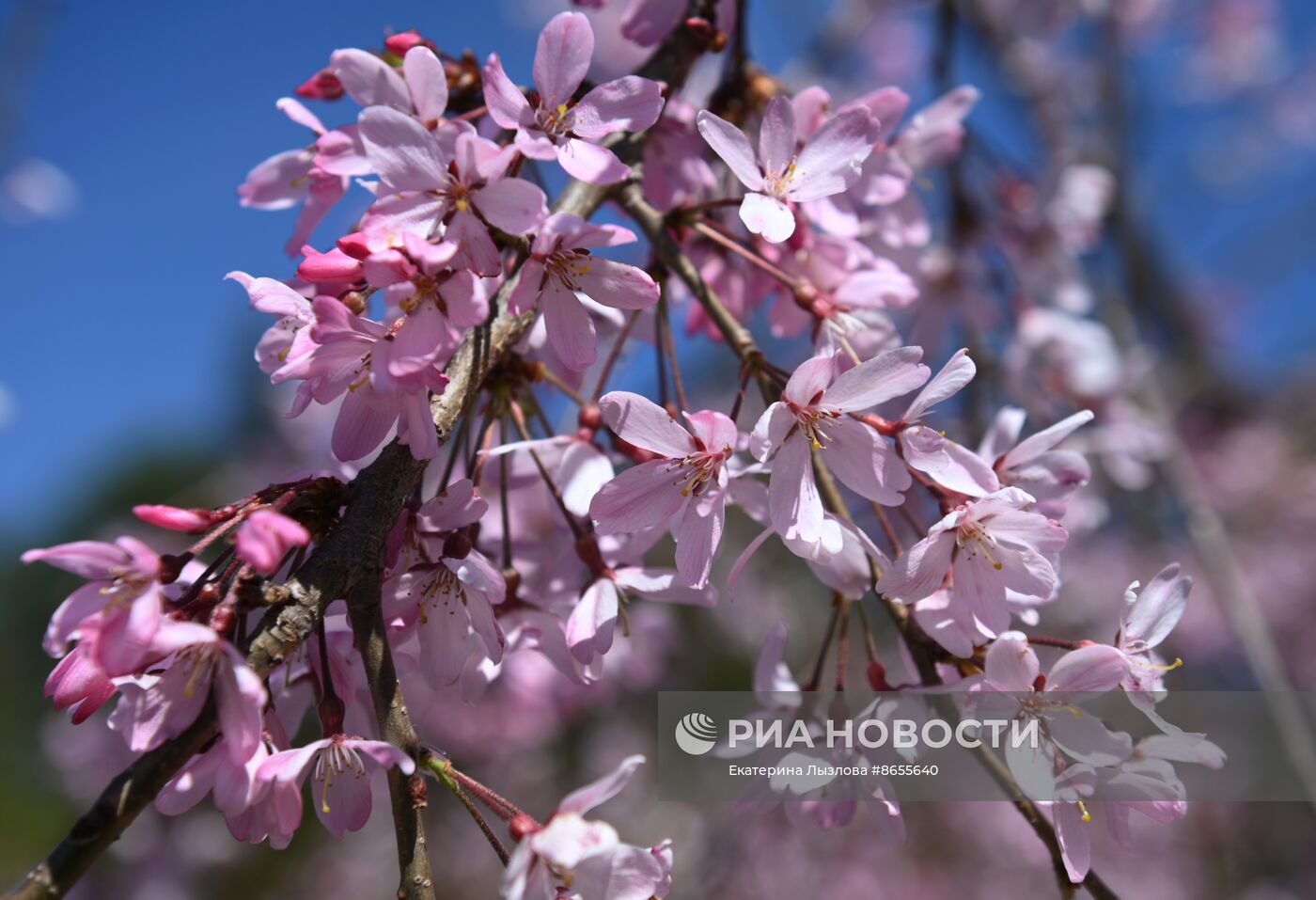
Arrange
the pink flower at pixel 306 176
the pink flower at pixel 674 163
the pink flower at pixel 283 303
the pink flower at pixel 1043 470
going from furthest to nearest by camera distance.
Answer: the pink flower at pixel 674 163 < the pink flower at pixel 1043 470 < the pink flower at pixel 306 176 < the pink flower at pixel 283 303

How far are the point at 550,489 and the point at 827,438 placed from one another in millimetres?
369

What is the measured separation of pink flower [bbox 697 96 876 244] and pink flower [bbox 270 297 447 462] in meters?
0.40

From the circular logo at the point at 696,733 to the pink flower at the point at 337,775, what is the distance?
0.43 metres

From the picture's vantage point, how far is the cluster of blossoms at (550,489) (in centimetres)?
82

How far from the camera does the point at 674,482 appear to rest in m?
1.02

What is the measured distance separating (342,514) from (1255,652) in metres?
2.04

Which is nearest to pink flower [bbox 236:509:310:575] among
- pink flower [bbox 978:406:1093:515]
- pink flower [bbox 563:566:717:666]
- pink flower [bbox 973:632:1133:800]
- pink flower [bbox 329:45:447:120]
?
pink flower [bbox 563:566:717:666]

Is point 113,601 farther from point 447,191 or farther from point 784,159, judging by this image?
point 784,159

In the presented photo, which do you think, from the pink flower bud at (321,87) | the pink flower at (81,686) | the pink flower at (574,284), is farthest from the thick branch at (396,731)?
the pink flower bud at (321,87)

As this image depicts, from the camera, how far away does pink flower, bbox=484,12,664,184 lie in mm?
976

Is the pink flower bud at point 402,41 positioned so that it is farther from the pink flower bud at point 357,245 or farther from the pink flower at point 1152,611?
the pink flower at point 1152,611

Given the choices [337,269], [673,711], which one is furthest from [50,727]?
[337,269]

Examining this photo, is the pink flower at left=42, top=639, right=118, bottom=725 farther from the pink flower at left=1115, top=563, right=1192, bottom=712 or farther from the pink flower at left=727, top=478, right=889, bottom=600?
the pink flower at left=1115, top=563, right=1192, bottom=712

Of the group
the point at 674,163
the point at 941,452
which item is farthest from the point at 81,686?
the point at 674,163
